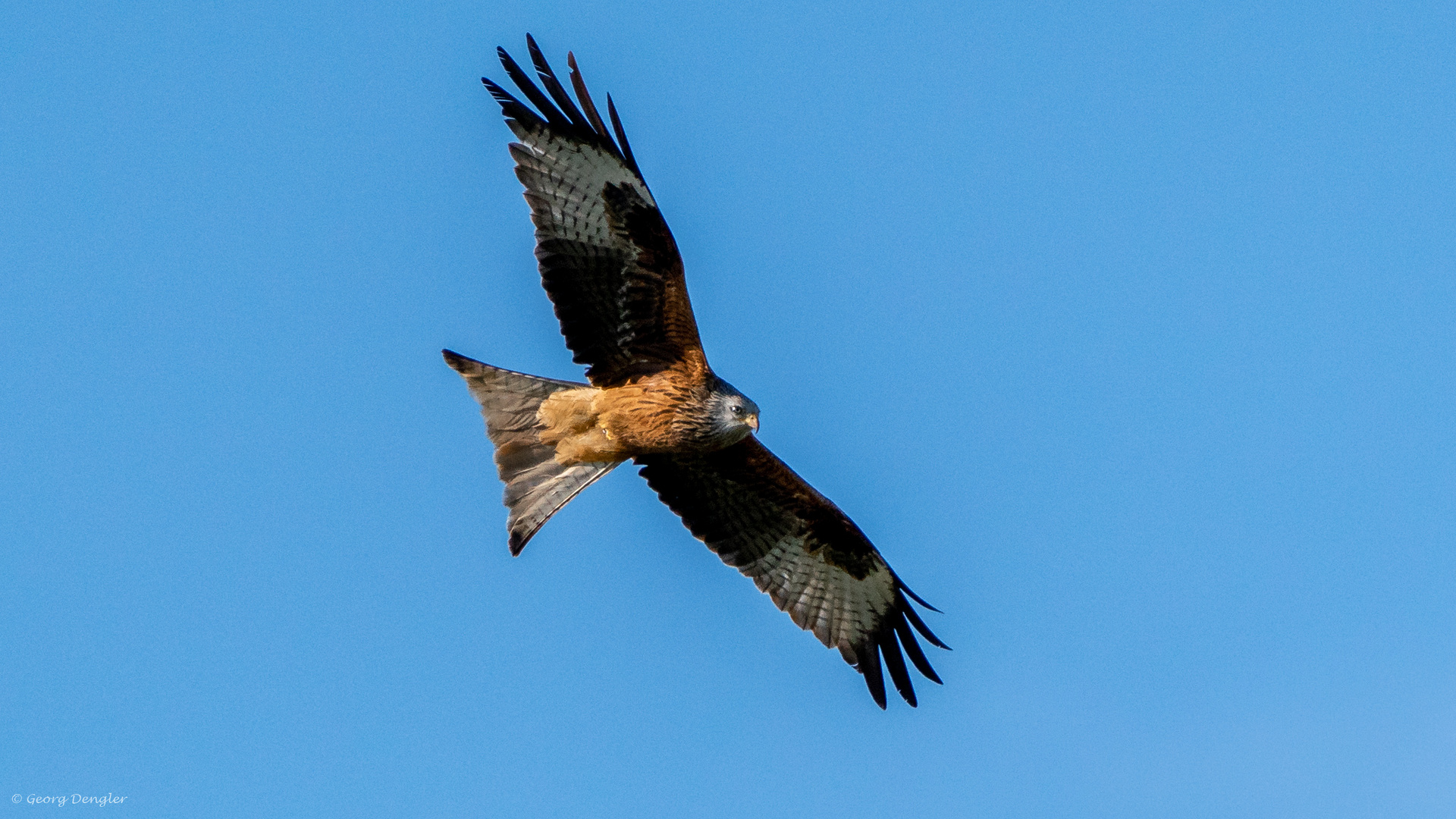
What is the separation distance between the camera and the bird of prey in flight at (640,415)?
10898 mm

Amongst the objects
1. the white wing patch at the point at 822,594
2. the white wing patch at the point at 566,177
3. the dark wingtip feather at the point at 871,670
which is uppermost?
the white wing patch at the point at 566,177

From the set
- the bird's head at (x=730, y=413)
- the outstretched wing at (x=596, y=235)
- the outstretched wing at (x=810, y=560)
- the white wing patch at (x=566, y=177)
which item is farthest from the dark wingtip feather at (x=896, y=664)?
the white wing patch at (x=566, y=177)

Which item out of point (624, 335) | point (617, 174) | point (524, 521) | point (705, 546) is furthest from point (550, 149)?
point (705, 546)

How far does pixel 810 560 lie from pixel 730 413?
2084 mm

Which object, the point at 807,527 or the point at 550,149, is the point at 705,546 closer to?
the point at 807,527

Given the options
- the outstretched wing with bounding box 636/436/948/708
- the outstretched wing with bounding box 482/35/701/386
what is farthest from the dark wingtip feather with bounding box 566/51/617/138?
the outstretched wing with bounding box 636/436/948/708

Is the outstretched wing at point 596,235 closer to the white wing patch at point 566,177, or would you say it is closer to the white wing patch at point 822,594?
the white wing patch at point 566,177

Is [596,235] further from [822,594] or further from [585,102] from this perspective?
[822,594]

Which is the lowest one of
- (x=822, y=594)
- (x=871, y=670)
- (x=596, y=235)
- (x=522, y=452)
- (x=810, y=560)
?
(x=871, y=670)

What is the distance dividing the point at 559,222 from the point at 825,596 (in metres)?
3.52

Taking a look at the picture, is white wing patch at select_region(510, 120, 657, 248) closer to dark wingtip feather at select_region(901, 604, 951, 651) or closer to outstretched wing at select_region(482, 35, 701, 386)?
outstretched wing at select_region(482, 35, 701, 386)

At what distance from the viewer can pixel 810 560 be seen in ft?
42.2

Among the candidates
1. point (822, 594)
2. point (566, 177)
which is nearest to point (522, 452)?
point (566, 177)

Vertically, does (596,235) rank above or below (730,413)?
above
